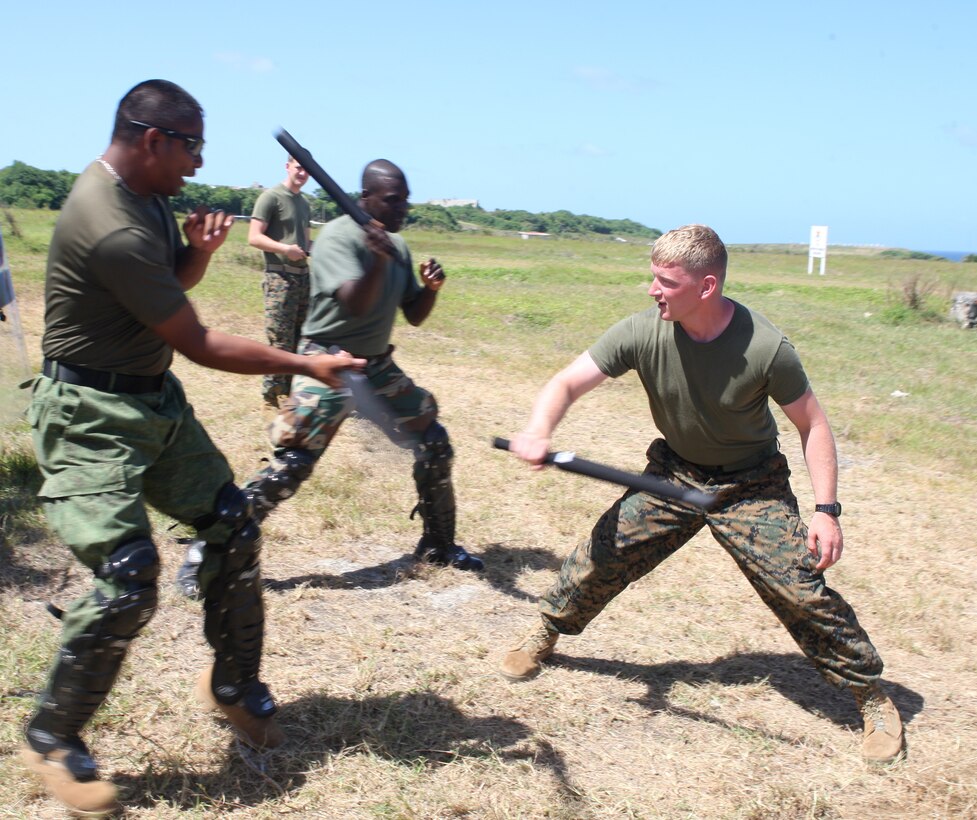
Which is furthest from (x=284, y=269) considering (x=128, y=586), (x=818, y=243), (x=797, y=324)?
(x=818, y=243)

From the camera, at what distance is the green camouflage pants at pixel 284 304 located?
779 centimetres

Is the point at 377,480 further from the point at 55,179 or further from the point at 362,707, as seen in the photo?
the point at 55,179

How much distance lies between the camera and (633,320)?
3.82m

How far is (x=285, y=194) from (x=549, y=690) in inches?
189

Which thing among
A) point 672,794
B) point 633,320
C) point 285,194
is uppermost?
point 285,194

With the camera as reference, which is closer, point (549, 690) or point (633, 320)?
point (633, 320)

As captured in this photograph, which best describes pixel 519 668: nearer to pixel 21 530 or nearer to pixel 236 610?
pixel 236 610

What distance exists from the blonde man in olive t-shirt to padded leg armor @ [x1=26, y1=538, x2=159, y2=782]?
4.25 feet

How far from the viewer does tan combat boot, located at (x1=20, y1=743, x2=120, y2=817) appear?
303 centimetres

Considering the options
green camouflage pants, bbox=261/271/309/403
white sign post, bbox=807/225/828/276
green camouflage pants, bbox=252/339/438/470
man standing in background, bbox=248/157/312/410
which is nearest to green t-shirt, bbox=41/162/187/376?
green camouflage pants, bbox=252/339/438/470

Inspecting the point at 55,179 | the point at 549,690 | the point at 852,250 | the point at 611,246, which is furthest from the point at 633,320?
the point at 852,250

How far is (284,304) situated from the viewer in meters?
7.83

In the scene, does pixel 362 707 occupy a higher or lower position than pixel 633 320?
lower

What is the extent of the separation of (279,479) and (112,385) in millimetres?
1605
